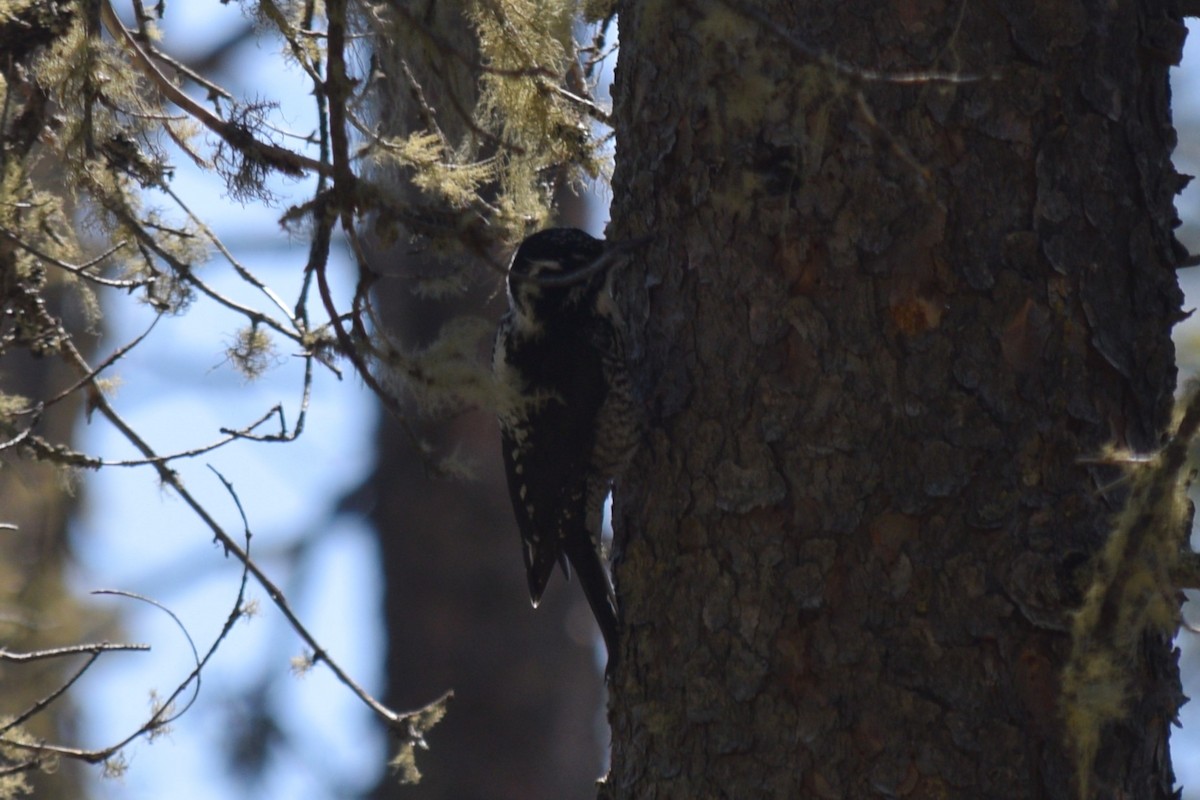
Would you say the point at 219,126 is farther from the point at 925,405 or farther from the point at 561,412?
the point at 925,405

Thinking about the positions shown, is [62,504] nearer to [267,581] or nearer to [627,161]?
[267,581]

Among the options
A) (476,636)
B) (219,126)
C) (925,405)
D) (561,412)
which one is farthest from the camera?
(476,636)

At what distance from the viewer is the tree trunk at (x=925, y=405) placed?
8.01ft

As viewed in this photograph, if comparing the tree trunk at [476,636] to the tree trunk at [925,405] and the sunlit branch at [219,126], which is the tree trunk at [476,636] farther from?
the tree trunk at [925,405]

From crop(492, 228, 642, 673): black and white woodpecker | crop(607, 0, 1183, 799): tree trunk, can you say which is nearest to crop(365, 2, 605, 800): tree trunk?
crop(492, 228, 642, 673): black and white woodpecker

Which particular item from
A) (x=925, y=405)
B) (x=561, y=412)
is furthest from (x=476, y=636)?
(x=925, y=405)

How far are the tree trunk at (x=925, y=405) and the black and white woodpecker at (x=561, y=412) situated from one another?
0.95 m

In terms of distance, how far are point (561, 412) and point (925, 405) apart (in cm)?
166

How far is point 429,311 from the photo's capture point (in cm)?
755

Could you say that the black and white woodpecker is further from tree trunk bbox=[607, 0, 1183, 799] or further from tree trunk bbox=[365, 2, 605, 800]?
tree trunk bbox=[365, 2, 605, 800]

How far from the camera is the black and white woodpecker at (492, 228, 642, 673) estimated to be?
12.3 ft

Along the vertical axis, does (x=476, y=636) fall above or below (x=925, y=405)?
above

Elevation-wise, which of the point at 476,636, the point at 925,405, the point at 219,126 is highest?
the point at 476,636

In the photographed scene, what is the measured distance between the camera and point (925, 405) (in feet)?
8.33
